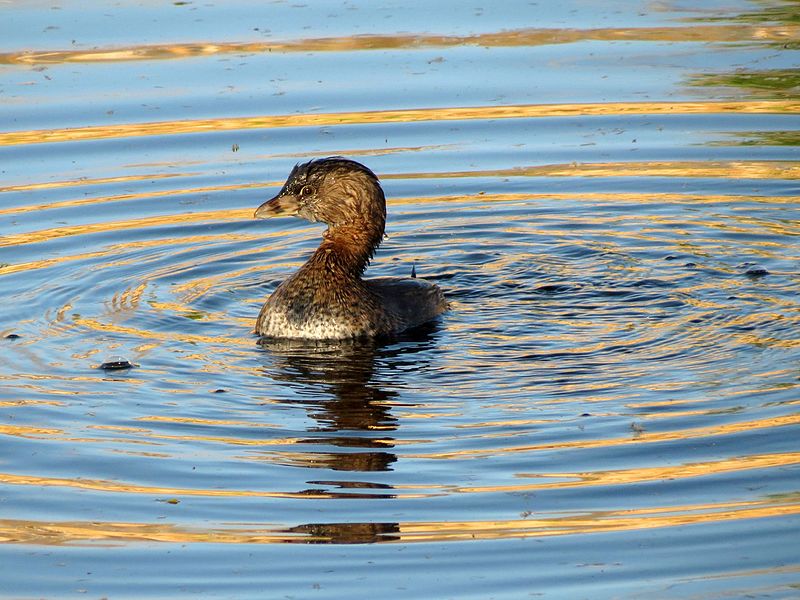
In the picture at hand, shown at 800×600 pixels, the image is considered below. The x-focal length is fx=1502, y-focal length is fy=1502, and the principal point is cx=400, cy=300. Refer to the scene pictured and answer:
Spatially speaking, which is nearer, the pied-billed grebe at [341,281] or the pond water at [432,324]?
the pond water at [432,324]

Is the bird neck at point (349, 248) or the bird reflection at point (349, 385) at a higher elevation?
the bird neck at point (349, 248)

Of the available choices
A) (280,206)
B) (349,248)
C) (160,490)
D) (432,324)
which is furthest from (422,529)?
(280,206)

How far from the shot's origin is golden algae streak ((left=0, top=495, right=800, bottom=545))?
287 inches

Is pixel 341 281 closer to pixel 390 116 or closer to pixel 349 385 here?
pixel 349 385

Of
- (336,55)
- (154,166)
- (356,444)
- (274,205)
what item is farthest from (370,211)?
(336,55)

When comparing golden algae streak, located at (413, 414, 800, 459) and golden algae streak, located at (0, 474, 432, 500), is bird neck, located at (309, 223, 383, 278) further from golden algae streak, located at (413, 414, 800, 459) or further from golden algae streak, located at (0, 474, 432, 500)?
golden algae streak, located at (0, 474, 432, 500)

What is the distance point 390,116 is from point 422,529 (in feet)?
30.3

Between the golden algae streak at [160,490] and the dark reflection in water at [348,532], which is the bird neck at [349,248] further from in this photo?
the dark reflection in water at [348,532]

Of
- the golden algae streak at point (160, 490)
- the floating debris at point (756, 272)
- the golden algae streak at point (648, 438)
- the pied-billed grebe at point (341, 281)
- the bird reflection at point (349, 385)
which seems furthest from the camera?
the floating debris at point (756, 272)

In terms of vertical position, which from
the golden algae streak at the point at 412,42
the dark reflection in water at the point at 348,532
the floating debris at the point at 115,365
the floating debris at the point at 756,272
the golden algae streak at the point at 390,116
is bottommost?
the dark reflection in water at the point at 348,532

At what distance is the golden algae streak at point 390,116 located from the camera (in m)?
15.8

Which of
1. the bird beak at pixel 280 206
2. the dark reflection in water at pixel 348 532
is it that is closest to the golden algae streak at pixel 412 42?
the bird beak at pixel 280 206

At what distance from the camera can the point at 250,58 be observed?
702 inches

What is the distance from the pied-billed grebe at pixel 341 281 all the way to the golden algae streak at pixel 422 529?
3635 mm
